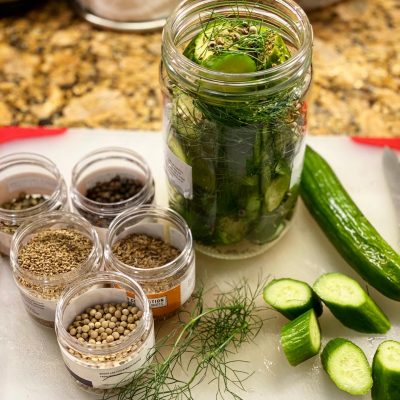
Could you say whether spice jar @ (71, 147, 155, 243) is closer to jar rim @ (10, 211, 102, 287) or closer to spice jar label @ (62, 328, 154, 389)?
jar rim @ (10, 211, 102, 287)

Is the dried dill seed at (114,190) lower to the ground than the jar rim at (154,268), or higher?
lower

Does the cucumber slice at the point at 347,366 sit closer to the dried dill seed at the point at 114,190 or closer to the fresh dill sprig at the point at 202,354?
the fresh dill sprig at the point at 202,354

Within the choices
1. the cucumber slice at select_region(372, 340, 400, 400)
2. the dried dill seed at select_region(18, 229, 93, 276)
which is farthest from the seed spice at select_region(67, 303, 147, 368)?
the cucumber slice at select_region(372, 340, 400, 400)

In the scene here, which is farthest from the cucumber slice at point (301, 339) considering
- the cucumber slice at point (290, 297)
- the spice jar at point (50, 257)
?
the spice jar at point (50, 257)

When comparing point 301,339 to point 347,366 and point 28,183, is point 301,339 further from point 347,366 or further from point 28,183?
point 28,183

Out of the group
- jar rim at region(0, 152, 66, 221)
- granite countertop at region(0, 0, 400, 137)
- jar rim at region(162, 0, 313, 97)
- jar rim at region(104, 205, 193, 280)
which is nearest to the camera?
jar rim at region(162, 0, 313, 97)

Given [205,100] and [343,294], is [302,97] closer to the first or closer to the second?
[205,100]

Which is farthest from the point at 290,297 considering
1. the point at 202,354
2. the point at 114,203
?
the point at 114,203

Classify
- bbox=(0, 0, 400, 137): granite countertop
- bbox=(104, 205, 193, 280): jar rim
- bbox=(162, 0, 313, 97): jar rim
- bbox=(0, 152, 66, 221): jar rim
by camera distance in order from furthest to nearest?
bbox=(0, 0, 400, 137): granite countertop
bbox=(0, 152, 66, 221): jar rim
bbox=(104, 205, 193, 280): jar rim
bbox=(162, 0, 313, 97): jar rim
